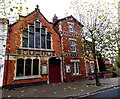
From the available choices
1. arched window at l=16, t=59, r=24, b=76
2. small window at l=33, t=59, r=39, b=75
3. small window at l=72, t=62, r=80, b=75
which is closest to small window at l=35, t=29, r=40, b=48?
small window at l=33, t=59, r=39, b=75

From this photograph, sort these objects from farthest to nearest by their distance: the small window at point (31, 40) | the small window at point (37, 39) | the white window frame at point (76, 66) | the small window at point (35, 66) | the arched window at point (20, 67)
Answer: the white window frame at point (76, 66)
the small window at point (37, 39)
the small window at point (31, 40)
the small window at point (35, 66)
the arched window at point (20, 67)

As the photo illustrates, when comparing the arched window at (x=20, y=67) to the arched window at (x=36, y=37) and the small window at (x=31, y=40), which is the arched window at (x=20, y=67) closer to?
the arched window at (x=36, y=37)

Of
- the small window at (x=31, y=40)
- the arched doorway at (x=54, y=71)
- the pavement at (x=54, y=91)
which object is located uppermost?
the small window at (x=31, y=40)

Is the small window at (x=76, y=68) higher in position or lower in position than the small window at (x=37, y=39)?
lower

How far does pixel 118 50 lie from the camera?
935cm

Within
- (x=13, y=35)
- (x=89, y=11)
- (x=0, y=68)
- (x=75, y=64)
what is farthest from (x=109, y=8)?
(x=0, y=68)

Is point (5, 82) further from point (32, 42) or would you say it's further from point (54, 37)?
point (54, 37)

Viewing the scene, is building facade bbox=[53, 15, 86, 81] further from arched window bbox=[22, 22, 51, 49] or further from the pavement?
the pavement

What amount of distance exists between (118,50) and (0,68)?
12895mm

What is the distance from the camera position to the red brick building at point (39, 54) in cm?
1034

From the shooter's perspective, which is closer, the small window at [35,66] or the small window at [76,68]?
the small window at [35,66]

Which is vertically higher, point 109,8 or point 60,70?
point 109,8

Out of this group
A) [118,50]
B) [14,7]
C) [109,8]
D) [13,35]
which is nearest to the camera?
[14,7]

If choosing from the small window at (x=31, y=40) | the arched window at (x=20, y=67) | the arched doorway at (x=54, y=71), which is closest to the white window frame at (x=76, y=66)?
the arched doorway at (x=54, y=71)
